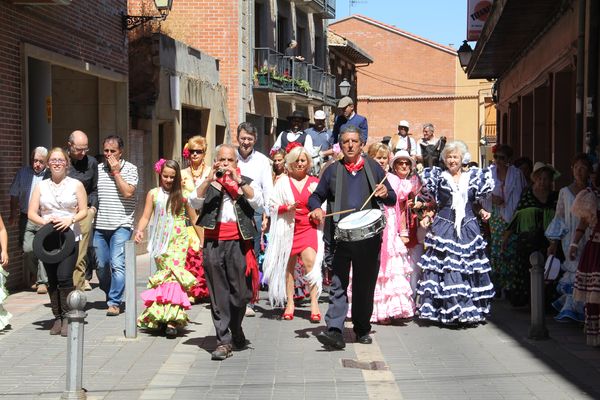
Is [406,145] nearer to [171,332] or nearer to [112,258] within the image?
[112,258]

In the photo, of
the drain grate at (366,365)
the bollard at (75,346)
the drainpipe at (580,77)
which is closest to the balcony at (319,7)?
the drainpipe at (580,77)

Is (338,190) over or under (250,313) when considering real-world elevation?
over

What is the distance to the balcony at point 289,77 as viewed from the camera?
98.8ft

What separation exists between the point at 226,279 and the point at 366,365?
4.66 ft

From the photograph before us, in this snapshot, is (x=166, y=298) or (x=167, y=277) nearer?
(x=166, y=298)

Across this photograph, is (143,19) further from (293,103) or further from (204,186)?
(293,103)

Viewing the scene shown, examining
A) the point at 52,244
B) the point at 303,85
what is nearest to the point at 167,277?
the point at 52,244

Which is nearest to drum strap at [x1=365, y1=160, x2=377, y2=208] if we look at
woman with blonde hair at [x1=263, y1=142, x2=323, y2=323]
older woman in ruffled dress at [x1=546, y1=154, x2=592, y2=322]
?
woman with blonde hair at [x1=263, y1=142, x2=323, y2=323]

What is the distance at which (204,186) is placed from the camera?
8898mm

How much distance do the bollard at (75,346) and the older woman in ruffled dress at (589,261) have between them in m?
4.75

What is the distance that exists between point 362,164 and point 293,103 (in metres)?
26.2

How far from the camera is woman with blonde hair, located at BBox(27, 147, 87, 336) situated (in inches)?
392

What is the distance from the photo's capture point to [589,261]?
31.6 feet

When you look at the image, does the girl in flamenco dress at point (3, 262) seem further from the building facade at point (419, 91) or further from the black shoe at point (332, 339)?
the building facade at point (419, 91)
